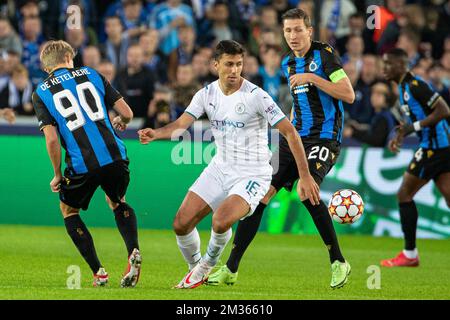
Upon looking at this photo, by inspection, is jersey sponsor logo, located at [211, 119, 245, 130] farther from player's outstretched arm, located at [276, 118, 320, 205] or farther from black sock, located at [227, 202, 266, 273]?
black sock, located at [227, 202, 266, 273]

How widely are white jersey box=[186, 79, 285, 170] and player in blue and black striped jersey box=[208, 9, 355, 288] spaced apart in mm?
534

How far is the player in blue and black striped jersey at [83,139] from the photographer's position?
28.3ft

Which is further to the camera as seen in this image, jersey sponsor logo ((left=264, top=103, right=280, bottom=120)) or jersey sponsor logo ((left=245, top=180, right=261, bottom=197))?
jersey sponsor logo ((left=245, top=180, right=261, bottom=197))

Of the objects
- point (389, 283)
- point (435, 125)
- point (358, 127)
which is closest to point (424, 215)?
point (358, 127)

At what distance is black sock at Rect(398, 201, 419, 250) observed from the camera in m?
12.0

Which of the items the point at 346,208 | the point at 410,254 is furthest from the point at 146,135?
the point at 410,254

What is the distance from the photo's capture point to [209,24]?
18.0 metres

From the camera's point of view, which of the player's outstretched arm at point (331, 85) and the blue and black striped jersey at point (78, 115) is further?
the player's outstretched arm at point (331, 85)

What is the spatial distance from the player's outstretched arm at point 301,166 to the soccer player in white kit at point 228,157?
1 cm

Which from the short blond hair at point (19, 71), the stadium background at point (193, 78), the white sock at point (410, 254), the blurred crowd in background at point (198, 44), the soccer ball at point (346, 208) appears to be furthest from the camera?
the blurred crowd in background at point (198, 44)

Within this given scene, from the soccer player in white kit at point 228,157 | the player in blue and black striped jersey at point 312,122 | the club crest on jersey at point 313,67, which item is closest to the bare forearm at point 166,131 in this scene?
the soccer player in white kit at point 228,157

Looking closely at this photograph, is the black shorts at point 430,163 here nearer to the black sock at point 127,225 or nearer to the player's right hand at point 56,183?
the black sock at point 127,225

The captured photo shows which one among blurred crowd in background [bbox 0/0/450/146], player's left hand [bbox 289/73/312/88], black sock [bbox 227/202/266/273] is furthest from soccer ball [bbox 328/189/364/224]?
blurred crowd in background [bbox 0/0/450/146]

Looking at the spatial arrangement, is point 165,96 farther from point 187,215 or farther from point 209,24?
point 187,215
